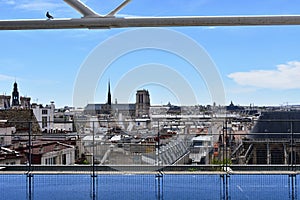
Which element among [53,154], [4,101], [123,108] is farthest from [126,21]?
[4,101]

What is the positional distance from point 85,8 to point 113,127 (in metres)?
3.46

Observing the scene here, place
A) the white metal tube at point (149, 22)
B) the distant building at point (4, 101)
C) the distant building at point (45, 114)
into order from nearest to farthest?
the white metal tube at point (149, 22), the distant building at point (45, 114), the distant building at point (4, 101)

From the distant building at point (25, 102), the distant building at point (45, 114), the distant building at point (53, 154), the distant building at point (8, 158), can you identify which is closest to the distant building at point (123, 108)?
the distant building at point (53, 154)

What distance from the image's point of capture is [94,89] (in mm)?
4383

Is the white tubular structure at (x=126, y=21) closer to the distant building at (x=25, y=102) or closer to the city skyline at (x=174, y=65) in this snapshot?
the city skyline at (x=174, y=65)

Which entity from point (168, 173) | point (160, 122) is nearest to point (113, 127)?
point (160, 122)

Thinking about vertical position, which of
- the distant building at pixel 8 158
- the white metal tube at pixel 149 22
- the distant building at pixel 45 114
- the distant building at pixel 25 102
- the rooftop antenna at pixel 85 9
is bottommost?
the distant building at pixel 8 158

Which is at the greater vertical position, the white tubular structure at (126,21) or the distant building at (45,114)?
the white tubular structure at (126,21)

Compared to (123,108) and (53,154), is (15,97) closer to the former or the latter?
(53,154)

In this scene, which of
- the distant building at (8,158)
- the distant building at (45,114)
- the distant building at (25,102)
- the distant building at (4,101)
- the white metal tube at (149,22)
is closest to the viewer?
the white metal tube at (149,22)

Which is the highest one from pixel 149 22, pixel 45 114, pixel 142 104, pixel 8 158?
pixel 149 22

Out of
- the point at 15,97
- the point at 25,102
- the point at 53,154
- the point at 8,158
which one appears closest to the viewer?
the point at 8,158

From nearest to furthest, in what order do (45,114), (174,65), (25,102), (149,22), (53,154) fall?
(149,22) < (53,154) < (174,65) < (45,114) < (25,102)

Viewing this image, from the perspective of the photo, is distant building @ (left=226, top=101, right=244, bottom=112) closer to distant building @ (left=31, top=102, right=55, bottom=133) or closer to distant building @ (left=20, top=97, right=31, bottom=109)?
distant building @ (left=31, top=102, right=55, bottom=133)
